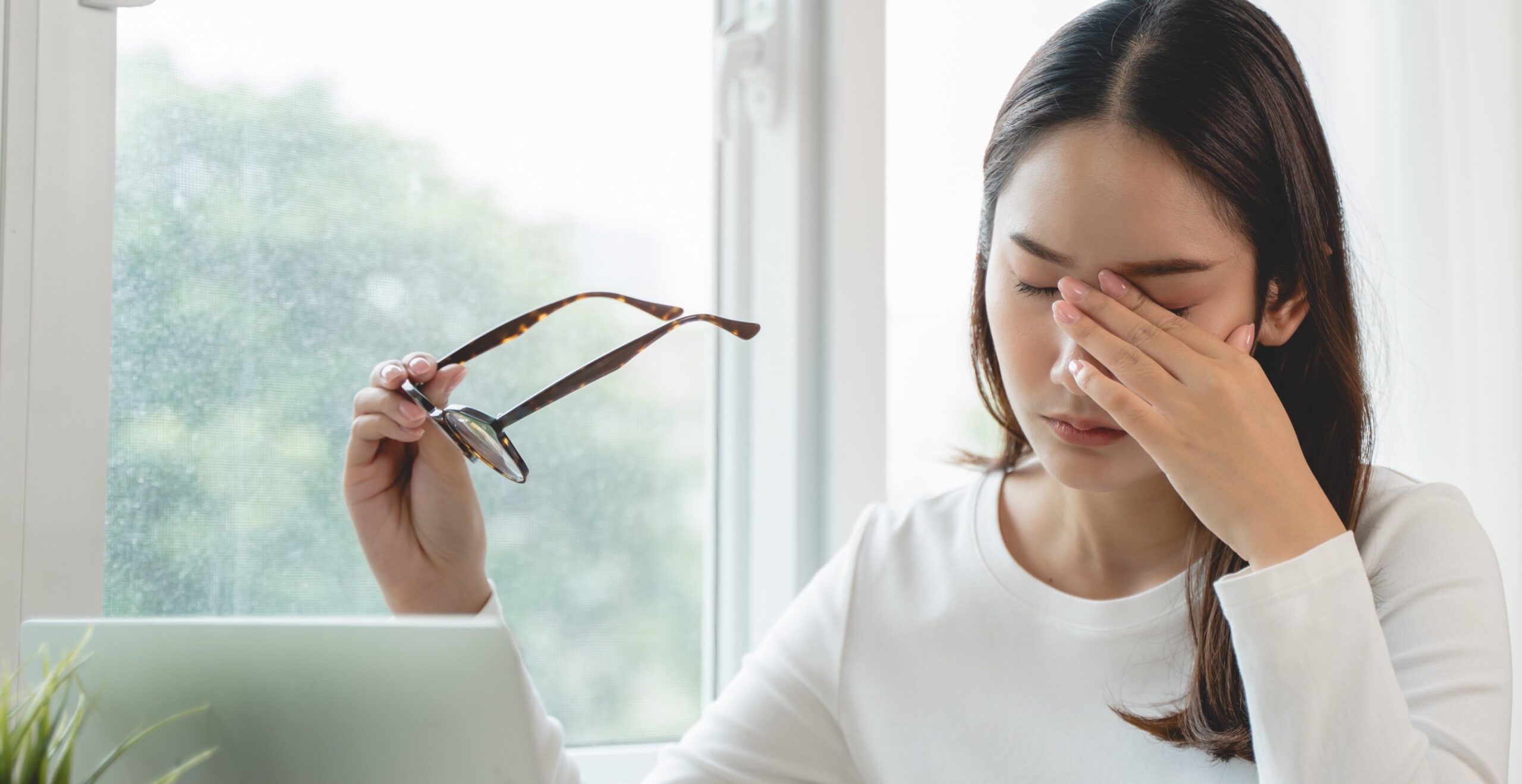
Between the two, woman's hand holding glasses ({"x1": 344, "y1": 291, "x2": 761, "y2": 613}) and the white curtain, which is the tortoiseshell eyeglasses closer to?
woman's hand holding glasses ({"x1": 344, "y1": 291, "x2": 761, "y2": 613})

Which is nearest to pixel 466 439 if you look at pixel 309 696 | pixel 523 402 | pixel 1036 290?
pixel 523 402

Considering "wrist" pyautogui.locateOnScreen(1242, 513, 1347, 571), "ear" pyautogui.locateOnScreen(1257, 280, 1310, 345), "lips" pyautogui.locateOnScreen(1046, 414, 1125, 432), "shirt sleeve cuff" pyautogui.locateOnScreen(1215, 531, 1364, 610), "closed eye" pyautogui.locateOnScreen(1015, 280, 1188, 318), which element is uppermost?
"closed eye" pyautogui.locateOnScreen(1015, 280, 1188, 318)

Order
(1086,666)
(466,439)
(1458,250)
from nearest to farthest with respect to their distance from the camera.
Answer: (466,439) < (1086,666) < (1458,250)

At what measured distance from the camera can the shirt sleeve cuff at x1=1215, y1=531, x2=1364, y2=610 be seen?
72cm

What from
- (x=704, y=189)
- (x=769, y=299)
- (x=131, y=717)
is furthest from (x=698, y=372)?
(x=131, y=717)

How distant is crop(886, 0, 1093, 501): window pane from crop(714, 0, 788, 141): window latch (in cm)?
16

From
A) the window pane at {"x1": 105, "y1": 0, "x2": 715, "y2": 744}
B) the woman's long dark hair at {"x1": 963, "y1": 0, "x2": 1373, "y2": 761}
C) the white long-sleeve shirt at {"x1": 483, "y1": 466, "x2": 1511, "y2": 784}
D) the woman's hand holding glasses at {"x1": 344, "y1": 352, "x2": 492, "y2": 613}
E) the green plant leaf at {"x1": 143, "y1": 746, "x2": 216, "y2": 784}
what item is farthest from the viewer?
the window pane at {"x1": 105, "y1": 0, "x2": 715, "y2": 744}

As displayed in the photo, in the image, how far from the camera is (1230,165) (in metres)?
0.81

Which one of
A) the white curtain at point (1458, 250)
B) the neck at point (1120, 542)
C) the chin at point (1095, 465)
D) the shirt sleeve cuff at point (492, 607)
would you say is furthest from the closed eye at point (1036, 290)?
the white curtain at point (1458, 250)

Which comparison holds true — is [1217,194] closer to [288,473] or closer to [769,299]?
→ [769,299]

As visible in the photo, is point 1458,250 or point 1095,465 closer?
point 1095,465

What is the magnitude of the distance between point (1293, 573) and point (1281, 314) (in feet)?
0.83

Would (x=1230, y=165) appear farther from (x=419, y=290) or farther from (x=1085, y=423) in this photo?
(x=419, y=290)

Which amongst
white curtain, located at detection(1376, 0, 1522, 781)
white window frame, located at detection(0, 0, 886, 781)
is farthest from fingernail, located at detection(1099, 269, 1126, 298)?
white curtain, located at detection(1376, 0, 1522, 781)
